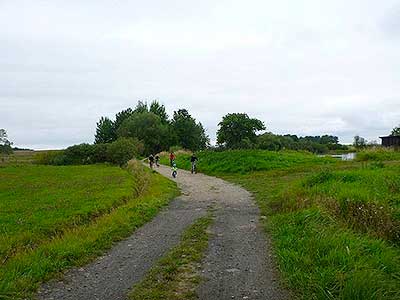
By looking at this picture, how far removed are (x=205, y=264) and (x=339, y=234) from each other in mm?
2942

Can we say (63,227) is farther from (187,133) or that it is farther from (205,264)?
(187,133)

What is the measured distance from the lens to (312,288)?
6.60m

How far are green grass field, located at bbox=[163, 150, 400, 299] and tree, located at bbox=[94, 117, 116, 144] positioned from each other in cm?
9175

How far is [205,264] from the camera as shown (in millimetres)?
8414

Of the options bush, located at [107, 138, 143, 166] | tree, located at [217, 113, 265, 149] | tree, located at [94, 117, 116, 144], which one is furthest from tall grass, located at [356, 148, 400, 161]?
tree, located at [94, 117, 116, 144]

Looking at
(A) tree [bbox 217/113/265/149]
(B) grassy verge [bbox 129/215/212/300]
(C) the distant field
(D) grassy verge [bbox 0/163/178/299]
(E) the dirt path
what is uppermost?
(A) tree [bbox 217/113/265/149]

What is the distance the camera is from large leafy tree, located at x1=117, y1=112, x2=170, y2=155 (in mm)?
84500

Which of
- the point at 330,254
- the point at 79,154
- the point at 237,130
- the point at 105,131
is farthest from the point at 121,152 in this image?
the point at 105,131

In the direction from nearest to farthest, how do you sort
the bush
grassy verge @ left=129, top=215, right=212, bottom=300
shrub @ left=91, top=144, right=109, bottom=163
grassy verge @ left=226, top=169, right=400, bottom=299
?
grassy verge @ left=226, top=169, right=400, bottom=299 → grassy verge @ left=129, top=215, right=212, bottom=300 → the bush → shrub @ left=91, top=144, right=109, bottom=163

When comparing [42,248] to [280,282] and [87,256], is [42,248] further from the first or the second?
[280,282]

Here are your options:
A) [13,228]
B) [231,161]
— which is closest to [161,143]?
[231,161]

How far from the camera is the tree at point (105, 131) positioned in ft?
352

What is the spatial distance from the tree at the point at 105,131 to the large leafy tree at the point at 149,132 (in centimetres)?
2064

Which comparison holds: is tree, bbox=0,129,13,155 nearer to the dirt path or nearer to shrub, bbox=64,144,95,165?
shrub, bbox=64,144,95,165
